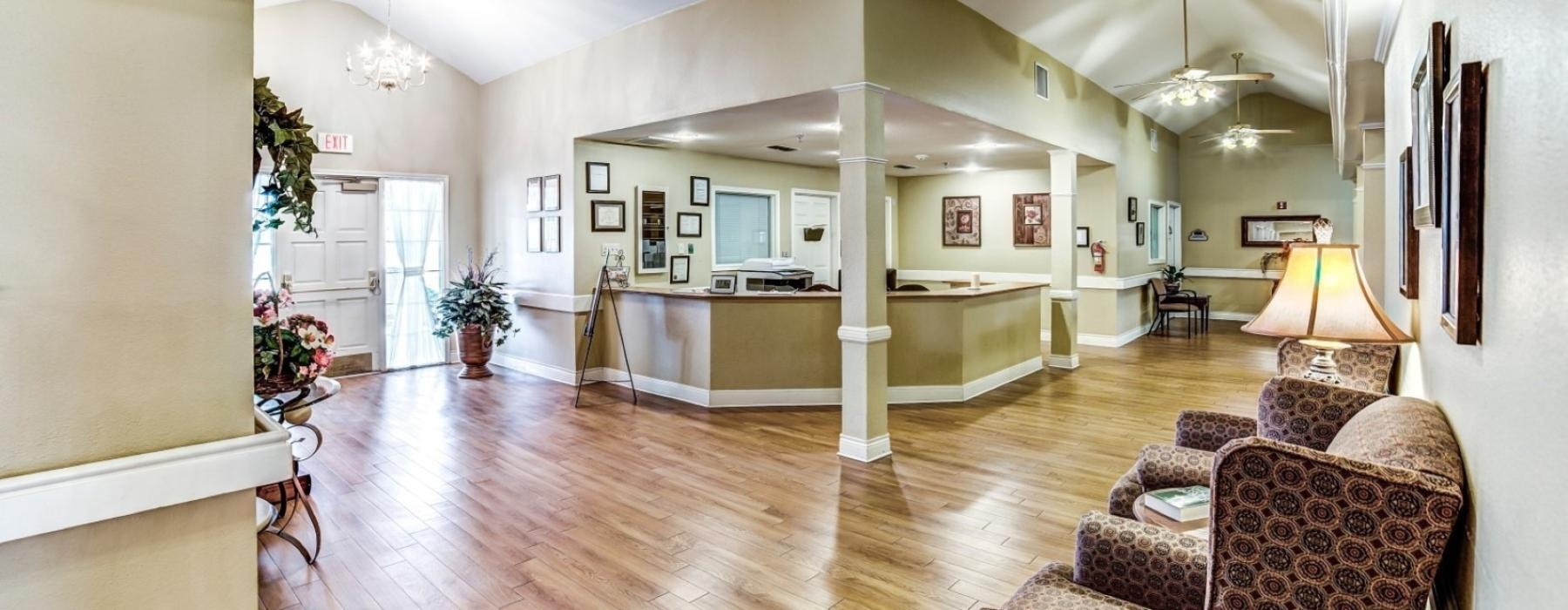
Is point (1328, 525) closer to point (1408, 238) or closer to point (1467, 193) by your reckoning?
point (1467, 193)

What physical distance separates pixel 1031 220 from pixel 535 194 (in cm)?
637

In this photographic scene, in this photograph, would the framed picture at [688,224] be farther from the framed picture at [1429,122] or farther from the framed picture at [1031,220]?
the framed picture at [1429,122]

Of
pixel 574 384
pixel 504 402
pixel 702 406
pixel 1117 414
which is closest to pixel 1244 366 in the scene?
pixel 1117 414

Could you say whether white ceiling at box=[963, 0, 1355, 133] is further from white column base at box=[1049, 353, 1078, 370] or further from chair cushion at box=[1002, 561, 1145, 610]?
chair cushion at box=[1002, 561, 1145, 610]

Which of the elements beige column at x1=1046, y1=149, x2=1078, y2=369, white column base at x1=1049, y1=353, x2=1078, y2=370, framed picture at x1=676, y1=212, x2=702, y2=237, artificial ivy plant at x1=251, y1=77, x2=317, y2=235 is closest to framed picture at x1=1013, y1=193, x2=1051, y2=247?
beige column at x1=1046, y1=149, x2=1078, y2=369

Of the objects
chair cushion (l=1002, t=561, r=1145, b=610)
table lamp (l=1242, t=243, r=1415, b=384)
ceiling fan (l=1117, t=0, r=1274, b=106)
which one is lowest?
chair cushion (l=1002, t=561, r=1145, b=610)

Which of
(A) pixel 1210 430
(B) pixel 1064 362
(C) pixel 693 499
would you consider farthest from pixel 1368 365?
(B) pixel 1064 362

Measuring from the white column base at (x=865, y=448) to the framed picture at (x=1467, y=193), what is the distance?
3.14m

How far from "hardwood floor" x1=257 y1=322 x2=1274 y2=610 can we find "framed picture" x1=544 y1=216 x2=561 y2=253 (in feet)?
4.67

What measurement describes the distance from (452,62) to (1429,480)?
27.8 feet

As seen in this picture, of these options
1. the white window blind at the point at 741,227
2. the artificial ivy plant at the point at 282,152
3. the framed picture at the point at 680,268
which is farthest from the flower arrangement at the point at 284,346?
the white window blind at the point at 741,227

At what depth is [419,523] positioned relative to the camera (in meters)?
3.53

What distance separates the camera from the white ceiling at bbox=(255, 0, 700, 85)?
6.00m

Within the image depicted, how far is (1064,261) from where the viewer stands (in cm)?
761
